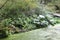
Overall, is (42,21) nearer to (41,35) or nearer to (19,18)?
(19,18)

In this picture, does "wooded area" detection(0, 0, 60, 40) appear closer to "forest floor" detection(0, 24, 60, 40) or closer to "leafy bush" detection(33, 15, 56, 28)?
"leafy bush" detection(33, 15, 56, 28)

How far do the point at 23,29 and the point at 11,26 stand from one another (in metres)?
0.93

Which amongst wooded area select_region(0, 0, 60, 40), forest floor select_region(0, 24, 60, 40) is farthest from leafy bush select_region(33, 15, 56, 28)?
forest floor select_region(0, 24, 60, 40)

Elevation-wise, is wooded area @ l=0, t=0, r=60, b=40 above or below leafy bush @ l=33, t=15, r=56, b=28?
above

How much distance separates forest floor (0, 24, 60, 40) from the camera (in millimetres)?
11547

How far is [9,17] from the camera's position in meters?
13.8

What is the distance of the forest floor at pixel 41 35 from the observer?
37.9 feet

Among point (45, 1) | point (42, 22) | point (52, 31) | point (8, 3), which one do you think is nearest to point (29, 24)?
point (42, 22)

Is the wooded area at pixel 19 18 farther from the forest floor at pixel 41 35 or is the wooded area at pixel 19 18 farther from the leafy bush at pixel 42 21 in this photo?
the forest floor at pixel 41 35

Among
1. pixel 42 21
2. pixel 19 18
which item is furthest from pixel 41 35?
pixel 42 21

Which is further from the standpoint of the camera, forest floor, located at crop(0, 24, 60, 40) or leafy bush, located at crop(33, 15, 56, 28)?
leafy bush, located at crop(33, 15, 56, 28)

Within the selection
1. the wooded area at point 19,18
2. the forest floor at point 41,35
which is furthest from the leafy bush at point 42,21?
the forest floor at point 41,35

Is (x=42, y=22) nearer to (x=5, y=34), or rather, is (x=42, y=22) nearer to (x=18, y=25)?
(x=18, y=25)

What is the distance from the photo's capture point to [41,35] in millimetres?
12367
